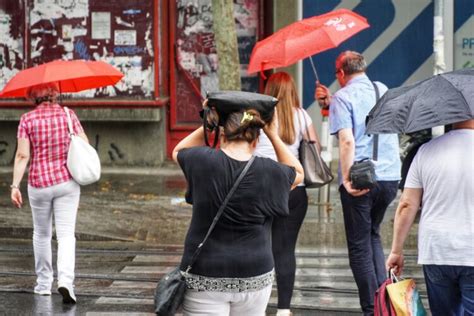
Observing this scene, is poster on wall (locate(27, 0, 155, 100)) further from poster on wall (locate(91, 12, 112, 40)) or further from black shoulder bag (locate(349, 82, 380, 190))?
black shoulder bag (locate(349, 82, 380, 190))

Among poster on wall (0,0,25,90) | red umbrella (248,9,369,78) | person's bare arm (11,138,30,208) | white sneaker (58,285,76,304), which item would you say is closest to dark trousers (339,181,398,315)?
red umbrella (248,9,369,78)

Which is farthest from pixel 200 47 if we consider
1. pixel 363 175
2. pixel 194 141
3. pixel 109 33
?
pixel 194 141

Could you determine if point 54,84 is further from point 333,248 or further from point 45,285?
point 333,248

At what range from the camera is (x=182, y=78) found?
16.6m

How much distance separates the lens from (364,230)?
7957 millimetres

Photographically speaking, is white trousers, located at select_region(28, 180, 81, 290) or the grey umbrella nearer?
the grey umbrella

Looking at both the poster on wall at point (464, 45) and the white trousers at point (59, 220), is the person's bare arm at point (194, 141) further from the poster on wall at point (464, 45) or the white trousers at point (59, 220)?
the poster on wall at point (464, 45)

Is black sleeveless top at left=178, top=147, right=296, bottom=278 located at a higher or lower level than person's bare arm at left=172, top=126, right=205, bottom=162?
lower

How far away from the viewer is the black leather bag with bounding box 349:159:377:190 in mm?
7598

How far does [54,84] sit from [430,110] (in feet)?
12.0

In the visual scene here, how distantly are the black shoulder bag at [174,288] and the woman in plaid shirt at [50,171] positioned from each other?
315cm

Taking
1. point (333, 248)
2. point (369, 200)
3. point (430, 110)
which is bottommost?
point (333, 248)

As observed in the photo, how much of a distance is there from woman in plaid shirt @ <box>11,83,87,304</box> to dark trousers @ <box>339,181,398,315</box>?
205 centimetres

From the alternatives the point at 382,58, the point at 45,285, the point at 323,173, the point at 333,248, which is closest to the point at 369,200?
the point at 323,173
